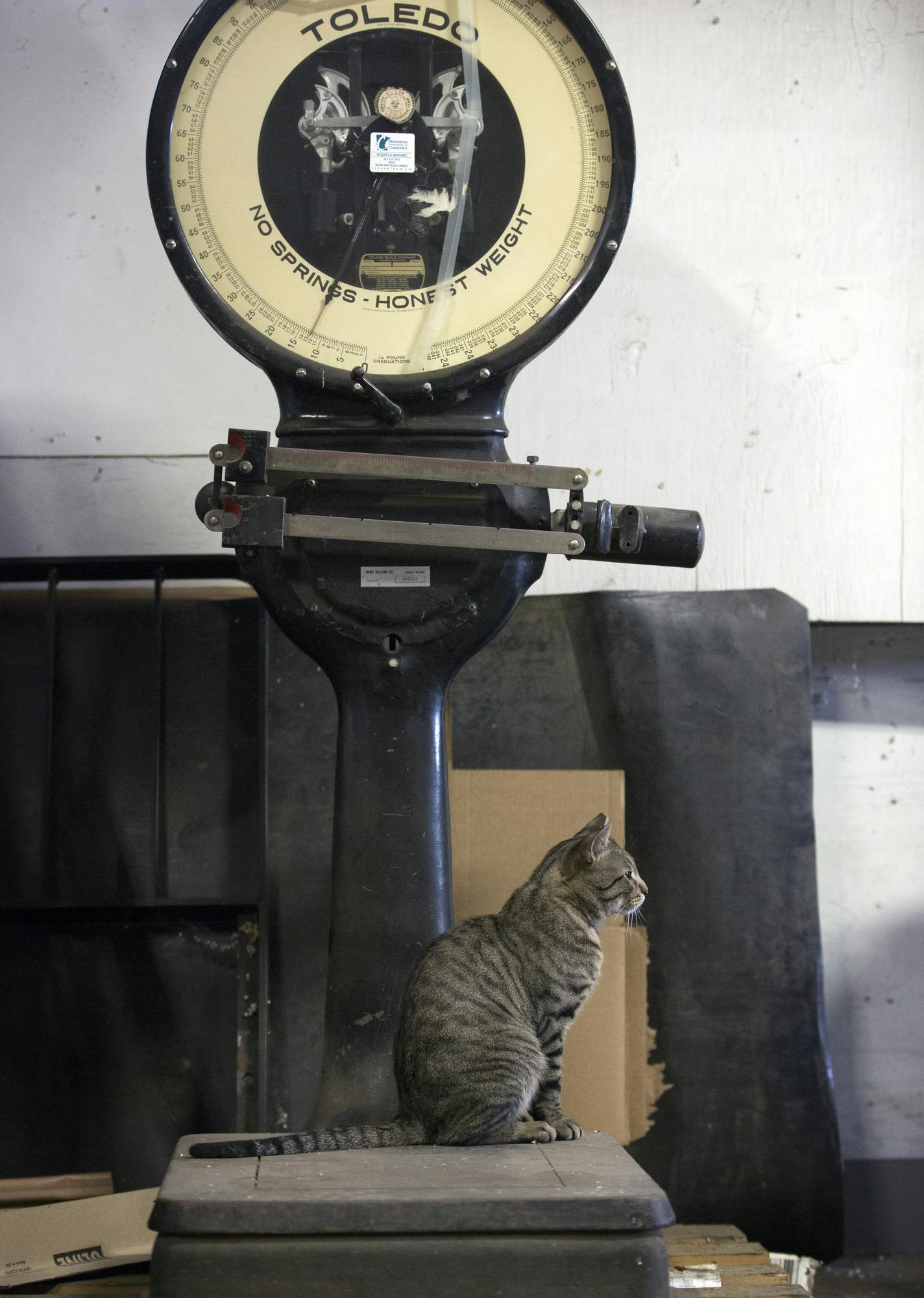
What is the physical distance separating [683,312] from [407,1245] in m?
1.45

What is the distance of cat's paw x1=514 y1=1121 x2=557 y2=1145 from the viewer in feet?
3.42

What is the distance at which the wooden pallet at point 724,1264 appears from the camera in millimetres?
1199

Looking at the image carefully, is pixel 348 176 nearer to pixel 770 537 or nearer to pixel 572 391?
pixel 572 391

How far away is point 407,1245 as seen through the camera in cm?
80

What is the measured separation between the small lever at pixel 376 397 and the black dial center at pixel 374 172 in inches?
3.9

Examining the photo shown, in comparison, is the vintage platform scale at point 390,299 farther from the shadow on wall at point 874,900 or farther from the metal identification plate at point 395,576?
the shadow on wall at point 874,900

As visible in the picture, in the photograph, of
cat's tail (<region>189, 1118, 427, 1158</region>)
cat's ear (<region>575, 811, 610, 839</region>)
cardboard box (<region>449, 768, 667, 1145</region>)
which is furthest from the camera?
cardboard box (<region>449, 768, 667, 1145</region>)

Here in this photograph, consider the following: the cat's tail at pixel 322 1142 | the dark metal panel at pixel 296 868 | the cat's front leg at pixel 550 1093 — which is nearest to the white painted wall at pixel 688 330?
the dark metal panel at pixel 296 868

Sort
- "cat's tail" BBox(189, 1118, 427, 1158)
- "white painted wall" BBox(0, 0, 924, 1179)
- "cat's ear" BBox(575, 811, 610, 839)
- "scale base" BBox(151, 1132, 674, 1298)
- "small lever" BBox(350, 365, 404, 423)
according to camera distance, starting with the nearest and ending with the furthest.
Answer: "scale base" BBox(151, 1132, 674, 1298)
"cat's tail" BBox(189, 1118, 427, 1158)
"small lever" BBox(350, 365, 404, 423)
"cat's ear" BBox(575, 811, 610, 839)
"white painted wall" BBox(0, 0, 924, 1179)

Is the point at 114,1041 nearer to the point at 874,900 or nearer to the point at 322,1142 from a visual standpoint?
the point at 322,1142

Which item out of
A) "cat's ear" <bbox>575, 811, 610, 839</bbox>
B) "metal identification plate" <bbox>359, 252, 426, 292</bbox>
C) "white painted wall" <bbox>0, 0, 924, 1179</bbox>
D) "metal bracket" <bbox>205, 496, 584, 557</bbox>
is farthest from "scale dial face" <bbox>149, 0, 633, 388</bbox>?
"white painted wall" <bbox>0, 0, 924, 1179</bbox>

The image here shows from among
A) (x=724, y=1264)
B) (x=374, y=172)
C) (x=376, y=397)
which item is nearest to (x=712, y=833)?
(x=724, y=1264)

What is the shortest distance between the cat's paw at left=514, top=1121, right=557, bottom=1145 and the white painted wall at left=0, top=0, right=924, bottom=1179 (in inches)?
36.7

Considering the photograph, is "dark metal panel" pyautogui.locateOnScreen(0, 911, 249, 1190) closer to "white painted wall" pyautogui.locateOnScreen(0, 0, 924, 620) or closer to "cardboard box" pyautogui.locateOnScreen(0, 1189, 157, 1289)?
"cardboard box" pyautogui.locateOnScreen(0, 1189, 157, 1289)
